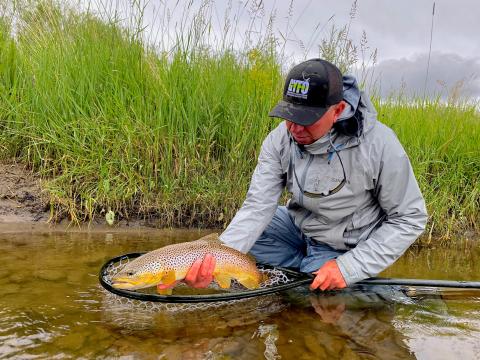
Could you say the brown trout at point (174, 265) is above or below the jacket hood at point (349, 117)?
below

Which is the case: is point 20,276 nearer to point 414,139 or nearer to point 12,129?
point 12,129

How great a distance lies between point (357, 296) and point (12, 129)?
3.90 metres

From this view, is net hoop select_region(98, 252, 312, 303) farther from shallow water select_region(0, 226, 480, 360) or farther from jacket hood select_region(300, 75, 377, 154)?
jacket hood select_region(300, 75, 377, 154)

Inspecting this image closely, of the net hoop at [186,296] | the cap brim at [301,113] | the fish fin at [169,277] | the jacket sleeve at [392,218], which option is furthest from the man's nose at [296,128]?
the fish fin at [169,277]

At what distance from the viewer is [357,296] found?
341 cm

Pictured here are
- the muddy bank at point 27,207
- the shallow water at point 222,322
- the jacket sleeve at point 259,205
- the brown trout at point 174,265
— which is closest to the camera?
the shallow water at point 222,322

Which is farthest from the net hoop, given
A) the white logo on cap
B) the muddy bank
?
the muddy bank

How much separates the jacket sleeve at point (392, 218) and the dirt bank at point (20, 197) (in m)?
3.21

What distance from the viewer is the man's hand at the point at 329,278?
9.55ft

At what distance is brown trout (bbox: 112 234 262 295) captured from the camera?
2635 mm

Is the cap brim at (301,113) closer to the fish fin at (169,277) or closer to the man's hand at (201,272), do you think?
the man's hand at (201,272)

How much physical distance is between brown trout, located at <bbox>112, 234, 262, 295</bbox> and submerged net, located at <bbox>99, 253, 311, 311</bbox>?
0.22ft

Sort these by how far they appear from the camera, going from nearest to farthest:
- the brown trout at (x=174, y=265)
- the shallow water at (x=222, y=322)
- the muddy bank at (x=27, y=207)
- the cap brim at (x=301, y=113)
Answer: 1. the shallow water at (x=222, y=322)
2. the brown trout at (x=174, y=265)
3. the cap brim at (x=301, y=113)
4. the muddy bank at (x=27, y=207)

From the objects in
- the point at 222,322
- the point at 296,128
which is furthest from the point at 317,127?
the point at 222,322
